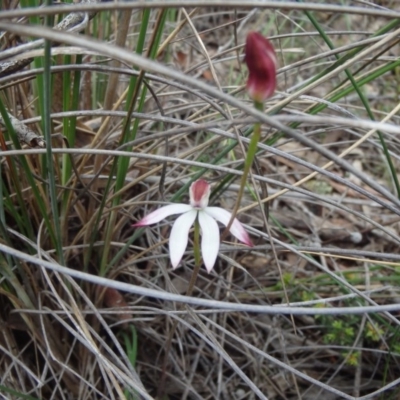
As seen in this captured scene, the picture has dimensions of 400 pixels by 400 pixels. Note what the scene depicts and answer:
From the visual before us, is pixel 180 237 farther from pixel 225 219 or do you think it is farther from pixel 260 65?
pixel 260 65

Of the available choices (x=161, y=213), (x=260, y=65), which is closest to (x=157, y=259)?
(x=161, y=213)

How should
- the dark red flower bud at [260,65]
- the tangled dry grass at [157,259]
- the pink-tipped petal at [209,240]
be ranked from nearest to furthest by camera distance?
the dark red flower bud at [260,65] < the pink-tipped petal at [209,240] < the tangled dry grass at [157,259]

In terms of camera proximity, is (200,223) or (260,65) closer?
(260,65)

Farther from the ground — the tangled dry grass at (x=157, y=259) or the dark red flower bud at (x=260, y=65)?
the dark red flower bud at (x=260, y=65)

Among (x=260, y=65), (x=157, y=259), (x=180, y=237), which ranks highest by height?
(x=260, y=65)

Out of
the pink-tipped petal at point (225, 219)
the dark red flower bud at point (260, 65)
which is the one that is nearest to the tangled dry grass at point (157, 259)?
the pink-tipped petal at point (225, 219)

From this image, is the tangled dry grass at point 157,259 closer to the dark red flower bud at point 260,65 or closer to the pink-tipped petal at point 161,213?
the pink-tipped petal at point 161,213

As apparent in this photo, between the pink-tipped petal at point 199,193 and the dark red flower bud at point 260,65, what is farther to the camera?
the pink-tipped petal at point 199,193
